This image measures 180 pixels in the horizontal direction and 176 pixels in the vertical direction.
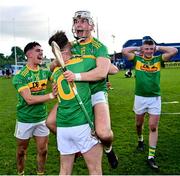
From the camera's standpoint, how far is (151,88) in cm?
788

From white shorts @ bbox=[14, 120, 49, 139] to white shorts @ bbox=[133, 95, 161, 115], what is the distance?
240 centimetres

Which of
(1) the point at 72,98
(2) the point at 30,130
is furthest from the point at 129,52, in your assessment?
(1) the point at 72,98

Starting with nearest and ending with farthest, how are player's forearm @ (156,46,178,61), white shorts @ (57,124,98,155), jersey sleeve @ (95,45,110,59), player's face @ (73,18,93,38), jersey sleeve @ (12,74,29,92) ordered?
white shorts @ (57,124,98,155) → jersey sleeve @ (95,45,110,59) → player's face @ (73,18,93,38) → jersey sleeve @ (12,74,29,92) → player's forearm @ (156,46,178,61)

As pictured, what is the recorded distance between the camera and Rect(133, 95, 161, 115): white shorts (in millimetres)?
7781

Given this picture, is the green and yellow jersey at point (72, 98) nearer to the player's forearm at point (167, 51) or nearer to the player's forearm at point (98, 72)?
the player's forearm at point (98, 72)

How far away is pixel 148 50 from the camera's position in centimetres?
775

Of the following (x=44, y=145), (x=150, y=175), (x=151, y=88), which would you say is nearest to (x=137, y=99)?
(x=151, y=88)

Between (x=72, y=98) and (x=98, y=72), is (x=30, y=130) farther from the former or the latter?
(x=98, y=72)

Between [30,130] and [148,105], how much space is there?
263 centimetres

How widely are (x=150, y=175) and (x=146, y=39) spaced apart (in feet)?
8.46

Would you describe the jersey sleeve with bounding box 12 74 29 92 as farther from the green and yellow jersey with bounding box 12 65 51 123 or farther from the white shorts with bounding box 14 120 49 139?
the white shorts with bounding box 14 120 49 139

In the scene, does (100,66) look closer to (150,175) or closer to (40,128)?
(40,128)

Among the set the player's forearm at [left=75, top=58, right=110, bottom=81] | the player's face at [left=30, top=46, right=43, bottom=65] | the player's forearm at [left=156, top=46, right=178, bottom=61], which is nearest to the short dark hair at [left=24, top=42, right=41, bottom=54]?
the player's face at [left=30, top=46, right=43, bottom=65]

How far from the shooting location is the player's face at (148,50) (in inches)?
304
